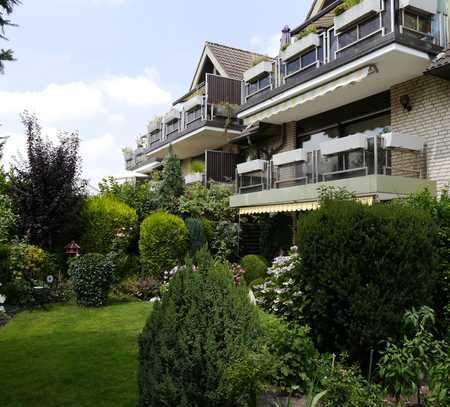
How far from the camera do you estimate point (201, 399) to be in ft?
13.9

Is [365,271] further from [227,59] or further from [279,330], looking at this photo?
[227,59]

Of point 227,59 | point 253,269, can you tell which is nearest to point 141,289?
point 253,269

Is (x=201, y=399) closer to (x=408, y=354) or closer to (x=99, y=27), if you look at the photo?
(x=408, y=354)

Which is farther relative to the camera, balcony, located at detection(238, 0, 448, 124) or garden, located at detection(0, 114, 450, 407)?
balcony, located at detection(238, 0, 448, 124)

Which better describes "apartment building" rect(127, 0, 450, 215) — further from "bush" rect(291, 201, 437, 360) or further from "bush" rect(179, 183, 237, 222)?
"bush" rect(291, 201, 437, 360)

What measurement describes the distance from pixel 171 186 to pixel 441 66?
1117 cm

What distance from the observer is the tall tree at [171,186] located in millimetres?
18172

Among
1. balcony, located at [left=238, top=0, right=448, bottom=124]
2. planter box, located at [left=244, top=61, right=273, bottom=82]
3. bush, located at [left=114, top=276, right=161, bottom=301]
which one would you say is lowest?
bush, located at [left=114, top=276, right=161, bottom=301]

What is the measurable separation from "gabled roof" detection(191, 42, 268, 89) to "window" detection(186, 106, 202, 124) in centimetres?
297

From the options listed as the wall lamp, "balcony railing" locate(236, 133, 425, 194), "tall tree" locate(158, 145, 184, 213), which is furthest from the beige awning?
the wall lamp

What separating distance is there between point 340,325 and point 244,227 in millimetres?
13278

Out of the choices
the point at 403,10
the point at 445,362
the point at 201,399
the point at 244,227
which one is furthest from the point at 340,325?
the point at 244,227

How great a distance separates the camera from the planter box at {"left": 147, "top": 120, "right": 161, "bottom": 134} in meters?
28.4

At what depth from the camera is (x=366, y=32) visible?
12711 mm
